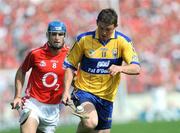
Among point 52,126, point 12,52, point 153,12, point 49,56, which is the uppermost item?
point 153,12

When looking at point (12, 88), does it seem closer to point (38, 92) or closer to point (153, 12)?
point (153, 12)

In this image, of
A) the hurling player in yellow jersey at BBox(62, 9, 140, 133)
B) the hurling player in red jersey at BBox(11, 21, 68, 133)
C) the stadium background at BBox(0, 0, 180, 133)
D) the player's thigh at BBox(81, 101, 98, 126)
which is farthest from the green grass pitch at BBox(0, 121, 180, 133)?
the player's thigh at BBox(81, 101, 98, 126)

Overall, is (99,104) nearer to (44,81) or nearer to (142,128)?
(44,81)

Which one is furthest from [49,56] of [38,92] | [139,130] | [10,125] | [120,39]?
[10,125]

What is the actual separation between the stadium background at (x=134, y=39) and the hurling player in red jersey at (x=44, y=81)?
8.41 meters

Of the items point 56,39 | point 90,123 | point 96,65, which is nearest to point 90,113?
point 90,123

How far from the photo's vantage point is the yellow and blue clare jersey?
8.22 meters

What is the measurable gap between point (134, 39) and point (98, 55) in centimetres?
1144

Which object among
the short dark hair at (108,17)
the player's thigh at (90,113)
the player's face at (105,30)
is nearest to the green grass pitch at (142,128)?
the player's thigh at (90,113)

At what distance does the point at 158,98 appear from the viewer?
18500 millimetres

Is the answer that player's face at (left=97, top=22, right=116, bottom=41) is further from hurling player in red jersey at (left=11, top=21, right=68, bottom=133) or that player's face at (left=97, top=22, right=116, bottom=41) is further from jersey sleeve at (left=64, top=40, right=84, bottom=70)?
hurling player in red jersey at (left=11, top=21, right=68, bottom=133)

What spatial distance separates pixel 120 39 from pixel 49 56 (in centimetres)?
120

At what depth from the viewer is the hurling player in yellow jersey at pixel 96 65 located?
8.06 metres

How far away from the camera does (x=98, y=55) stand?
8.26 m
